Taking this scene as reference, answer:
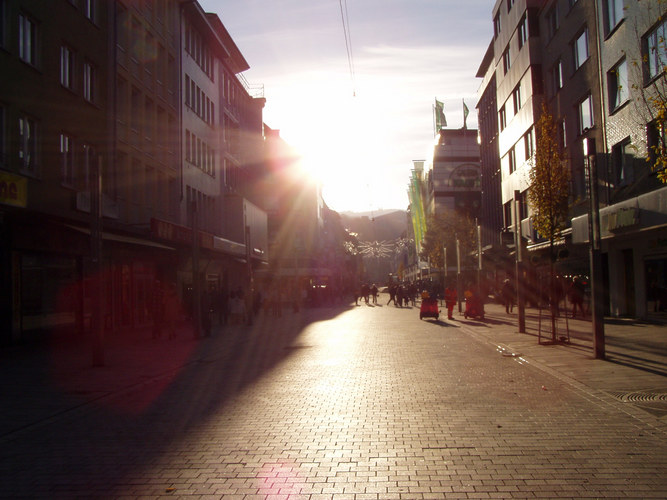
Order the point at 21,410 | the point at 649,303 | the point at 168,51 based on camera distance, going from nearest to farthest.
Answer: the point at 21,410
the point at 649,303
the point at 168,51

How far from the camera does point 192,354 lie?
16969mm

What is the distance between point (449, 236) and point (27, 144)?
44292 millimetres

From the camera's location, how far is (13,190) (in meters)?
17.6

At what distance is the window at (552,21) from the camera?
3231cm

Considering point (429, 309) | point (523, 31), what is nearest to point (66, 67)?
point (429, 309)

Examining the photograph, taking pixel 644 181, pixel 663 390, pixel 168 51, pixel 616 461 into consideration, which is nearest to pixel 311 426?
pixel 616 461

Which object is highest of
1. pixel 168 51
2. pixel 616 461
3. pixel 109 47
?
pixel 168 51

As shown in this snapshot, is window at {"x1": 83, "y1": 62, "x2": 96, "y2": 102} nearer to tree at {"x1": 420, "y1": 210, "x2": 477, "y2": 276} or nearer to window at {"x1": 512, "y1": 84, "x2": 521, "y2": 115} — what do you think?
window at {"x1": 512, "y1": 84, "x2": 521, "y2": 115}

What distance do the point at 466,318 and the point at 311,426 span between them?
934 inches

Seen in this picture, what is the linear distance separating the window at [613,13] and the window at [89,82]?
17.9m

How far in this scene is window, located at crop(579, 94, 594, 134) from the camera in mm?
27375

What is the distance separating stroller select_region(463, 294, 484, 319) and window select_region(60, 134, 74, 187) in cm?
1629

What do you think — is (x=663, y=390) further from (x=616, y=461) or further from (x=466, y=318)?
(x=466, y=318)

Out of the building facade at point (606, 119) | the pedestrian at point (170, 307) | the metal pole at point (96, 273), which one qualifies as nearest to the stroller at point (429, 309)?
the building facade at point (606, 119)
